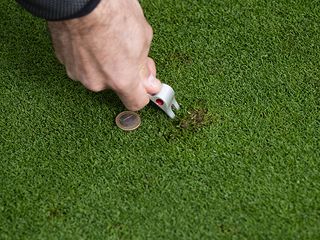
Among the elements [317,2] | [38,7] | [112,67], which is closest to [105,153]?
[112,67]

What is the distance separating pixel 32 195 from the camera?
1.55m

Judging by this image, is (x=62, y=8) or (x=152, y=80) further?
(x=152, y=80)

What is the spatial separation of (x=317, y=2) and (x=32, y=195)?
1103mm

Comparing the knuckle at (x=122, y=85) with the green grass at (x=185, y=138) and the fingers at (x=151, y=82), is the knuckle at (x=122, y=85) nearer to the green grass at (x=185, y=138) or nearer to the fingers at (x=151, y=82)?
the fingers at (x=151, y=82)

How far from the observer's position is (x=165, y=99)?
61.5 inches

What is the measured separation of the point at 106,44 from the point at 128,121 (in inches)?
17.8

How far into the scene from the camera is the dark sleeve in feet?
3.67

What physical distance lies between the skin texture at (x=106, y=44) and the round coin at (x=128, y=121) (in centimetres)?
29

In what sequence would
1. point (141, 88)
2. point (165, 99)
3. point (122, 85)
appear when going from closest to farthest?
point (122, 85)
point (141, 88)
point (165, 99)

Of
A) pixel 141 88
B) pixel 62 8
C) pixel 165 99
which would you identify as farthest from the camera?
pixel 165 99

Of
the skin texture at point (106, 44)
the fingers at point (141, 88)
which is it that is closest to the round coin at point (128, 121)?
the fingers at point (141, 88)

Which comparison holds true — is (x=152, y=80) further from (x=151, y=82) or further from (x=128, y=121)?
(x=128, y=121)

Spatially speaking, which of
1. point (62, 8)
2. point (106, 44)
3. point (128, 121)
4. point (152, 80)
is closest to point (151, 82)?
point (152, 80)

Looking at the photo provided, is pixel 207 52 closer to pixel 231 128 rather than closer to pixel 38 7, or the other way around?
pixel 231 128
